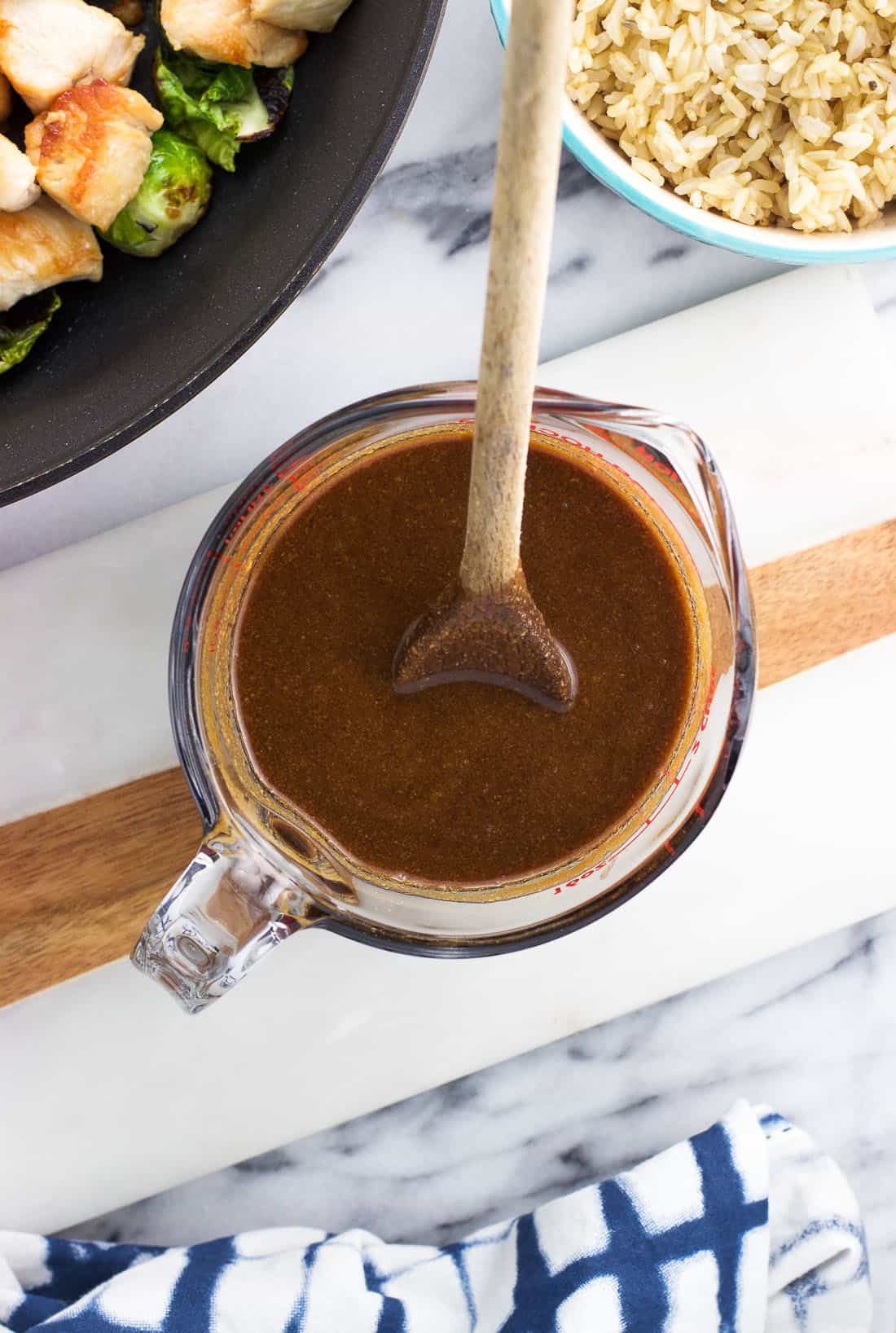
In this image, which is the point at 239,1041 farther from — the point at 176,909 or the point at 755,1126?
the point at 755,1126

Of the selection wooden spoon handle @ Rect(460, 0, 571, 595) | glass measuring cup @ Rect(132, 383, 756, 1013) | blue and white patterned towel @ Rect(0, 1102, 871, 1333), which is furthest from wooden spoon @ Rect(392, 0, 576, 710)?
blue and white patterned towel @ Rect(0, 1102, 871, 1333)

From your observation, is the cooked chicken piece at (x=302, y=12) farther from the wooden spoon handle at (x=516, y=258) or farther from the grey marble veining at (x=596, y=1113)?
the grey marble veining at (x=596, y=1113)

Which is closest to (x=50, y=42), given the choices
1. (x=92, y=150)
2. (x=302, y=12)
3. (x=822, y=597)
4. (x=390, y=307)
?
(x=92, y=150)

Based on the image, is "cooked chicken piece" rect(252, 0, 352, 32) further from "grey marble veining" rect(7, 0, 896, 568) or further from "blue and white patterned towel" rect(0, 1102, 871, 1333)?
"blue and white patterned towel" rect(0, 1102, 871, 1333)

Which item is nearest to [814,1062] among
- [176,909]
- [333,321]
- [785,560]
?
[785,560]

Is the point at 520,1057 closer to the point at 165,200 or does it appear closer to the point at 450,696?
the point at 450,696
